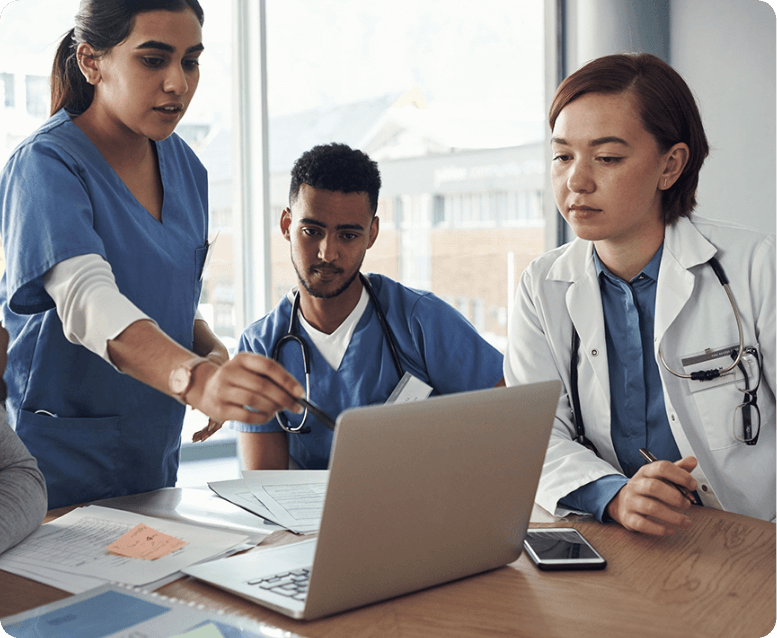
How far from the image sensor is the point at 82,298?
1.05 meters

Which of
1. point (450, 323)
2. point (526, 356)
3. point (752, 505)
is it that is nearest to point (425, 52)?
point (450, 323)

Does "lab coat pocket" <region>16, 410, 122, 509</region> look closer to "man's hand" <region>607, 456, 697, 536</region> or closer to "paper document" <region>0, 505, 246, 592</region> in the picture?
"paper document" <region>0, 505, 246, 592</region>

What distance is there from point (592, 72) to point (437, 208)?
7.06 feet

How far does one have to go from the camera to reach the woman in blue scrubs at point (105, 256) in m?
1.09

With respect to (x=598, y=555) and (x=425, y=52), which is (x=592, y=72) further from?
(x=425, y=52)

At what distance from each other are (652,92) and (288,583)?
→ 1028 mm

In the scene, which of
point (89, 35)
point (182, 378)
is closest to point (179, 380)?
point (182, 378)

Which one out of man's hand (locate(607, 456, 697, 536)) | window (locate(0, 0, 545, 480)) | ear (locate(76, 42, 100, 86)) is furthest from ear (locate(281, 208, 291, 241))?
window (locate(0, 0, 545, 480))

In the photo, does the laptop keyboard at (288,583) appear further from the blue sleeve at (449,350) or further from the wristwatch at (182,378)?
the blue sleeve at (449,350)

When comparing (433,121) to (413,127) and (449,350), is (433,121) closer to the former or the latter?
(413,127)

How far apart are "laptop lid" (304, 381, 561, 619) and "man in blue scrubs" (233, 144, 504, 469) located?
2.47 ft

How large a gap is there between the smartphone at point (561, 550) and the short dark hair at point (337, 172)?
0.95m

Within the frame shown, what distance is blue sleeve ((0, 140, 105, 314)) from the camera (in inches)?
43.2

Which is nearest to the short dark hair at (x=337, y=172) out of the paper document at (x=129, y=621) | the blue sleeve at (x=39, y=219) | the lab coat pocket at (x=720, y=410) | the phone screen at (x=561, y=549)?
the blue sleeve at (x=39, y=219)
